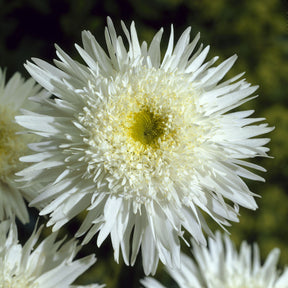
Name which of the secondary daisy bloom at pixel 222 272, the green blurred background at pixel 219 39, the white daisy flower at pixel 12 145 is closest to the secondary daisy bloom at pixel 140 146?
the white daisy flower at pixel 12 145

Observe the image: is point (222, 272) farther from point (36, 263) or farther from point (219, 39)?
point (219, 39)

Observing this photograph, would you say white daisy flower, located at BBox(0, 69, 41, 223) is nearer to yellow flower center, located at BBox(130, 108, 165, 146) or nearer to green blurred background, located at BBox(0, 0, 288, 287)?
yellow flower center, located at BBox(130, 108, 165, 146)

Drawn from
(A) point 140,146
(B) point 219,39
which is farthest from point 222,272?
(B) point 219,39

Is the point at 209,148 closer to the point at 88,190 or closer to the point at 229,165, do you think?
the point at 229,165

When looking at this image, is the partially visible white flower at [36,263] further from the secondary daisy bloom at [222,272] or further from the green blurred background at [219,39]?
the green blurred background at [219,39]

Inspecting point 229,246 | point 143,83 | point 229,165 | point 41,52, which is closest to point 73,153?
point 143,83
